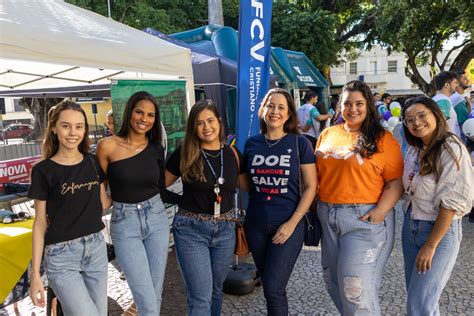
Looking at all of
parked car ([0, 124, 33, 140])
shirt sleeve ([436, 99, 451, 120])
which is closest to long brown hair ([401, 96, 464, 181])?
shirt sleeve ([436, 99, 451, 120])

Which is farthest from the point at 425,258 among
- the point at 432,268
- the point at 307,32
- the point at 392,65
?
the point at 392,65

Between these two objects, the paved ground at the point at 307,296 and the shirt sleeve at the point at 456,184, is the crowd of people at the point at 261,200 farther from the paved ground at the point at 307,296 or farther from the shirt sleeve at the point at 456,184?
the paved ground at the point at 307,296

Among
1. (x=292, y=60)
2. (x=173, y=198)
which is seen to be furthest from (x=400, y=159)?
(x=292, y=60)

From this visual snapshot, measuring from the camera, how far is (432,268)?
2.29 metres

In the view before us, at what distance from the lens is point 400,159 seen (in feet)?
8.17

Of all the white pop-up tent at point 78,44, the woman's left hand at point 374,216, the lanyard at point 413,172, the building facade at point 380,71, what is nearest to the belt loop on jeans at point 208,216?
the woman's left hand at point 374,216

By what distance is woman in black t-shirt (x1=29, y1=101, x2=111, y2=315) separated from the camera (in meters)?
2.16

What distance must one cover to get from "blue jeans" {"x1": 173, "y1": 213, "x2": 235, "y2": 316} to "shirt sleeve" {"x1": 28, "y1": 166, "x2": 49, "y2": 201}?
31.8 inches

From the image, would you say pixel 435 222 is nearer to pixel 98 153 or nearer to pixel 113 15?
pixel 98 153

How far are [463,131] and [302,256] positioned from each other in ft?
8.96

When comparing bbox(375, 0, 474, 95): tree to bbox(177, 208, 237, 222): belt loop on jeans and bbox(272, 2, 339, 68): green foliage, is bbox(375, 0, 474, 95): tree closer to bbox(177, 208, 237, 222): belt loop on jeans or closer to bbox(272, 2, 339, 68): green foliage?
bbox(272, 2, 339, 68): green foliage

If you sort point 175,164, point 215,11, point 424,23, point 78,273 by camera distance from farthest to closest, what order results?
point 424,23
point 215,11
point 175,164
point 78,273

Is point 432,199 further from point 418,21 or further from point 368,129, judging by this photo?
point 418,21

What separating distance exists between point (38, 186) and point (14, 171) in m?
4.50
